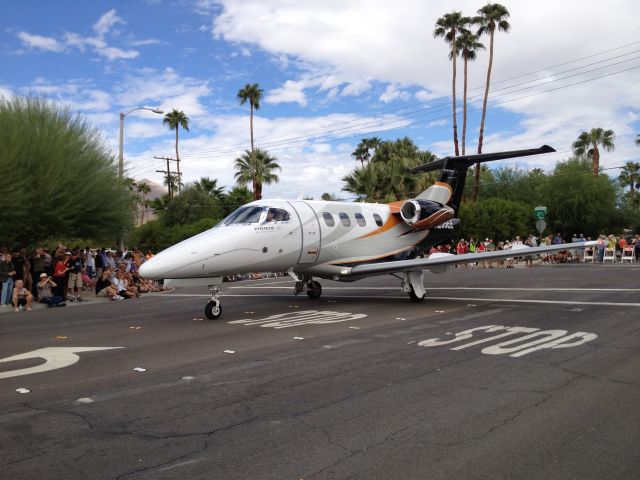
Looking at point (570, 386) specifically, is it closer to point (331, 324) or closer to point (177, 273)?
point (331, 324)

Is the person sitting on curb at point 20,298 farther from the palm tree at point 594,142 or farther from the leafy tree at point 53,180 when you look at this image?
the palm tree at point 594,142

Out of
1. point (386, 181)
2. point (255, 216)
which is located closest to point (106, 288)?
point (255, 216)

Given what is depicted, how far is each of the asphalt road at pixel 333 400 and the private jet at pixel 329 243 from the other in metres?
1.34

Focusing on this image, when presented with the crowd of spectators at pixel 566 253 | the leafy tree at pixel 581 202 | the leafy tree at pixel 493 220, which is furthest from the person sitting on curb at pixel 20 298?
the leafy tree at pixel 581 202

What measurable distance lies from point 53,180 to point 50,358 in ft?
47.9

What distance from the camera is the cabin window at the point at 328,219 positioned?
1464 centimetres

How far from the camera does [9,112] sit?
69.8 ft

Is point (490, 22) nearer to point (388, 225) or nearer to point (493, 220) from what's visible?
point (493, 220)

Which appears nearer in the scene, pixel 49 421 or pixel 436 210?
pixel 49 421

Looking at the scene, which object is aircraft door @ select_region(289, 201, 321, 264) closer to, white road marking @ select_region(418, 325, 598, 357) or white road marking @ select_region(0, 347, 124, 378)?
white road marking @ select_region(418, 325, 598, 357)

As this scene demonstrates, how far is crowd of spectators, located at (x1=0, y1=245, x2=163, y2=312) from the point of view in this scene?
52.5 ft

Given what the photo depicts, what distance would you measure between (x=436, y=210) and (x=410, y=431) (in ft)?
41.4

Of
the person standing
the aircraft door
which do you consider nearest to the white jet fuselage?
the aircraft door

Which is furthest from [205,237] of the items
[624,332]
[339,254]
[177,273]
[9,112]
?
[9,112]
